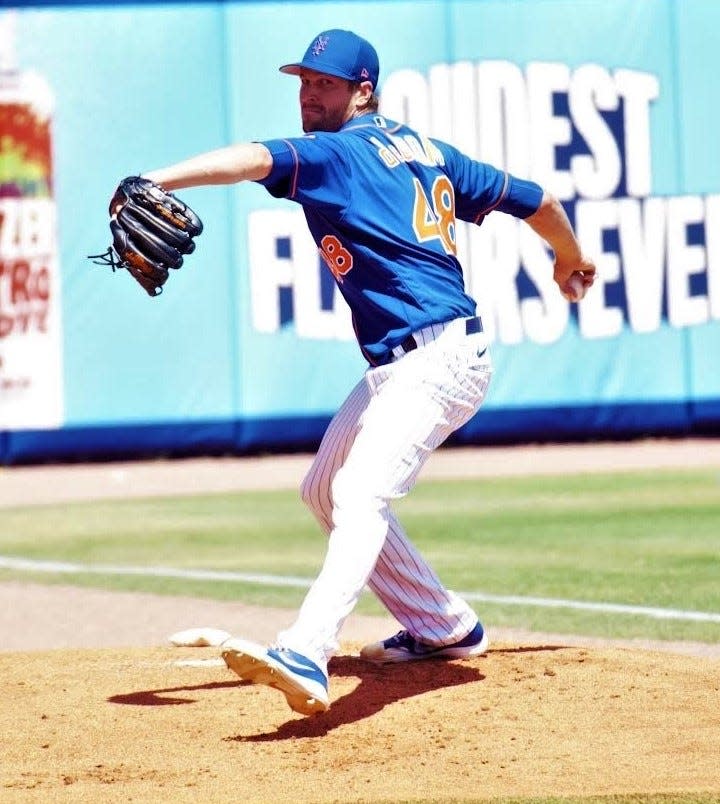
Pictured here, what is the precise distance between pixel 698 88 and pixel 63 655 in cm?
1011

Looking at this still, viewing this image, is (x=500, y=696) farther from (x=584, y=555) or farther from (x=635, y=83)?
(x=635, y=83)

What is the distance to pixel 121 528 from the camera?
33.5 ft

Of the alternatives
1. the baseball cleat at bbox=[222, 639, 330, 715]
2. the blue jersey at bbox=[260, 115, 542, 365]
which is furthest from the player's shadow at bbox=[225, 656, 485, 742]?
the blue jersey at bbox=[260, 115, 542, 365]

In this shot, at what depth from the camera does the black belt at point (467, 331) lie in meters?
4.77

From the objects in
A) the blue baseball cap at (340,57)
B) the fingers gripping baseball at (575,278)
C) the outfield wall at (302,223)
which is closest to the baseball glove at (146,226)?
the blue baseball cap at (340,57)

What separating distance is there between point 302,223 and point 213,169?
9942 millimetres

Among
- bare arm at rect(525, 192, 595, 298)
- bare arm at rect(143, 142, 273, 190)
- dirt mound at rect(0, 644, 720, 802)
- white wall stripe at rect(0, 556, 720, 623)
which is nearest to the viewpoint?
dirt mound at rect(0, 644, 720, 802)

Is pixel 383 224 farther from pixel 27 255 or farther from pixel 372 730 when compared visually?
pixel 27 255

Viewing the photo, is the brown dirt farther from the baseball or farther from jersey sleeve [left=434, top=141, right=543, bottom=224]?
jersey sleeve [left=434, top=141, right=543, bottom=224]

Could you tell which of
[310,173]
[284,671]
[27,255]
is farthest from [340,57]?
[27,255]

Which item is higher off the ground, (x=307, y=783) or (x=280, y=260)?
(x=280, y=260)

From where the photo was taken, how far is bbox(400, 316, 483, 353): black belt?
4773 mm

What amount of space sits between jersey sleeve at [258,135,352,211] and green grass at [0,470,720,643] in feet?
7.82

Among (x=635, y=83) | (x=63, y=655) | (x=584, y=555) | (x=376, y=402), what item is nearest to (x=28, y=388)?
(x=635, y=83)
